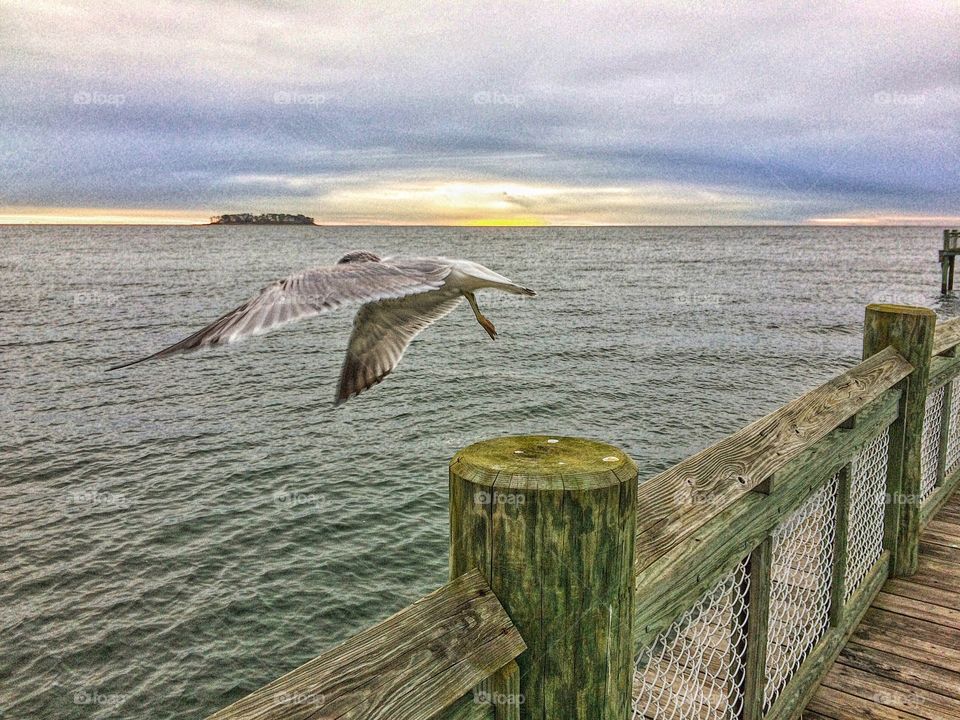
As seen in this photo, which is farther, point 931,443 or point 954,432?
point 954,432

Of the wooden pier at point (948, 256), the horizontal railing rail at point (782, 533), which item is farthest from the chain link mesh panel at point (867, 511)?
the wooden pier at point (948, 256)

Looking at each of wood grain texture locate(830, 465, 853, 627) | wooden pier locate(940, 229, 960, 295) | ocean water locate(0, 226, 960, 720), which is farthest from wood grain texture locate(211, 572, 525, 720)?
wooden pier locate(940, 229, 960, 295)

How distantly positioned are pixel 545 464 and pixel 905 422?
12.9ft

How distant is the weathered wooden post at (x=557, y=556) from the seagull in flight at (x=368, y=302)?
1.21 metres

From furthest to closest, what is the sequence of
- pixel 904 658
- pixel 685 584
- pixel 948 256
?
pixel 948 256 < pixel 904 658 < pixel 685 584

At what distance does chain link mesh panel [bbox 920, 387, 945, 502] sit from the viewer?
5.13 metres

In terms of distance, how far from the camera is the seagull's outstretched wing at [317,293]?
2.51m

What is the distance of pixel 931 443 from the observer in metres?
5.32

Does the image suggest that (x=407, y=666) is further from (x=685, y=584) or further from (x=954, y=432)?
(x=954, y=432)

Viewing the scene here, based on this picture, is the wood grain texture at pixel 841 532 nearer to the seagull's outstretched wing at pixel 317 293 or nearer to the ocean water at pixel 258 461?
the seagull's outstretched wing at pixel 317 293

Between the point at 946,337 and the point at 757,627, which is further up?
the point at 946,337

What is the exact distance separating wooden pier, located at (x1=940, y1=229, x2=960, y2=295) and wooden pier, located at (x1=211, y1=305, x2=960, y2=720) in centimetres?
4703

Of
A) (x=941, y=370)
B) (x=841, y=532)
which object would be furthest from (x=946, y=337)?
(x=841, y=532)

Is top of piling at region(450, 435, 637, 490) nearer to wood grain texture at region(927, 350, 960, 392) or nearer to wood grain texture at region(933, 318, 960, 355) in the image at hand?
wood grain texture at region(927, 350, 960, 392)
